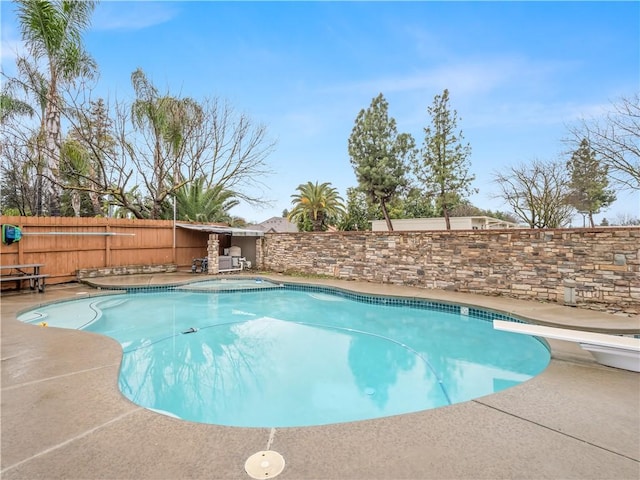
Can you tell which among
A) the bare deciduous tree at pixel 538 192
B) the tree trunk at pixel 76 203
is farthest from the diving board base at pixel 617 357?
the tree trunk at pixel 76 203

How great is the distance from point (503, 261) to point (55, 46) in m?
15.1

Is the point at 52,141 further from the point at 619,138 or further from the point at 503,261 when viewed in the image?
the point at 619,138

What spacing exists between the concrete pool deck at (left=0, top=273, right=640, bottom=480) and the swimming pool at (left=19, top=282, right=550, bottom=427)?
3.35ft

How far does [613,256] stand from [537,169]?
11725 mm

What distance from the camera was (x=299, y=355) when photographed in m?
5.35

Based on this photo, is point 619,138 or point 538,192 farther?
point 538,192

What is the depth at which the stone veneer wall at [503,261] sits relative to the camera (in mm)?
6816

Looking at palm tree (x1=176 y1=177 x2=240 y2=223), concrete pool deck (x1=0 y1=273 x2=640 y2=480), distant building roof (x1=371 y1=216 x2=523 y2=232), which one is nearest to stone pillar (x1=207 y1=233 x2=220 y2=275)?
palm tree (x1=176 y1=177 x2=240 y2=223)

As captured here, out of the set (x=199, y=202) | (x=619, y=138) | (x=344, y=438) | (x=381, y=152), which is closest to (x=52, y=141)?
(x=199, y=202)

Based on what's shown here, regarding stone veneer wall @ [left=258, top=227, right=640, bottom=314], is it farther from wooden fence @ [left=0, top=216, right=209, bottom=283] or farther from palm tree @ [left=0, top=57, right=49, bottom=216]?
palm tree @ [left=0, top=57, right=49, bottom=216]

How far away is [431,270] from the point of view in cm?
955

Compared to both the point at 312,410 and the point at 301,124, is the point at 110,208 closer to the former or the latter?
the point at 301,124

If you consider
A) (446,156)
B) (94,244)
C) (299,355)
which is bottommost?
(299,355)

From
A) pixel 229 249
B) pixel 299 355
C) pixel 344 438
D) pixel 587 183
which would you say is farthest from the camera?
pixel 587 183
